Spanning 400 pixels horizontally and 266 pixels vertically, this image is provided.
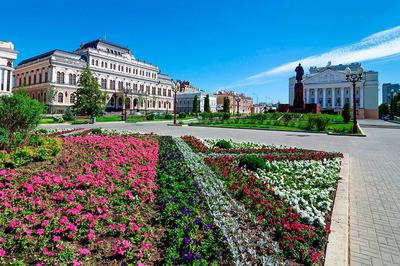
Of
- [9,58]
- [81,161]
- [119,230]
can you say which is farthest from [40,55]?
[119,230]

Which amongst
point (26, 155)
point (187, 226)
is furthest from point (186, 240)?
point (26, 155)

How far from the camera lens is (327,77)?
85.1 m

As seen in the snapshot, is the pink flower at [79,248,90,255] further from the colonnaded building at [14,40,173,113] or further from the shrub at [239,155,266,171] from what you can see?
the colonnaded building at [14,40,173,113]

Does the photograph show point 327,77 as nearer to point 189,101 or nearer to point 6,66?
point 189,101

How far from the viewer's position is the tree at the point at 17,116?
786cm

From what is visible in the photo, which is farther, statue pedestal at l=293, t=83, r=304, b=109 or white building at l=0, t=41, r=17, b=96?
statue pedestal at l=293, t=83, r=304, b=109

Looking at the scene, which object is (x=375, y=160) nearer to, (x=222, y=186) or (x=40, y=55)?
(x=222, y=186)

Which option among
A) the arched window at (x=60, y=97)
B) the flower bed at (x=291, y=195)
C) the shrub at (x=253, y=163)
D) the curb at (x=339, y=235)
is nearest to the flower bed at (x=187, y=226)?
the flower bed at (x=291, y=195)

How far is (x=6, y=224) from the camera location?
11.8 ft

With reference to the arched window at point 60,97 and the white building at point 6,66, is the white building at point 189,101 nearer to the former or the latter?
the arched window at point 60,97

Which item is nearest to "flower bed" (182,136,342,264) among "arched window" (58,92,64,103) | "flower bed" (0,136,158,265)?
"flower bed" (0,136,158,265)

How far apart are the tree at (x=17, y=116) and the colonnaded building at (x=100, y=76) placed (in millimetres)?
40665

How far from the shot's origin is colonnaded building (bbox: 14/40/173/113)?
57.6 meters

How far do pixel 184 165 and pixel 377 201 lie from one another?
490 centimetres
